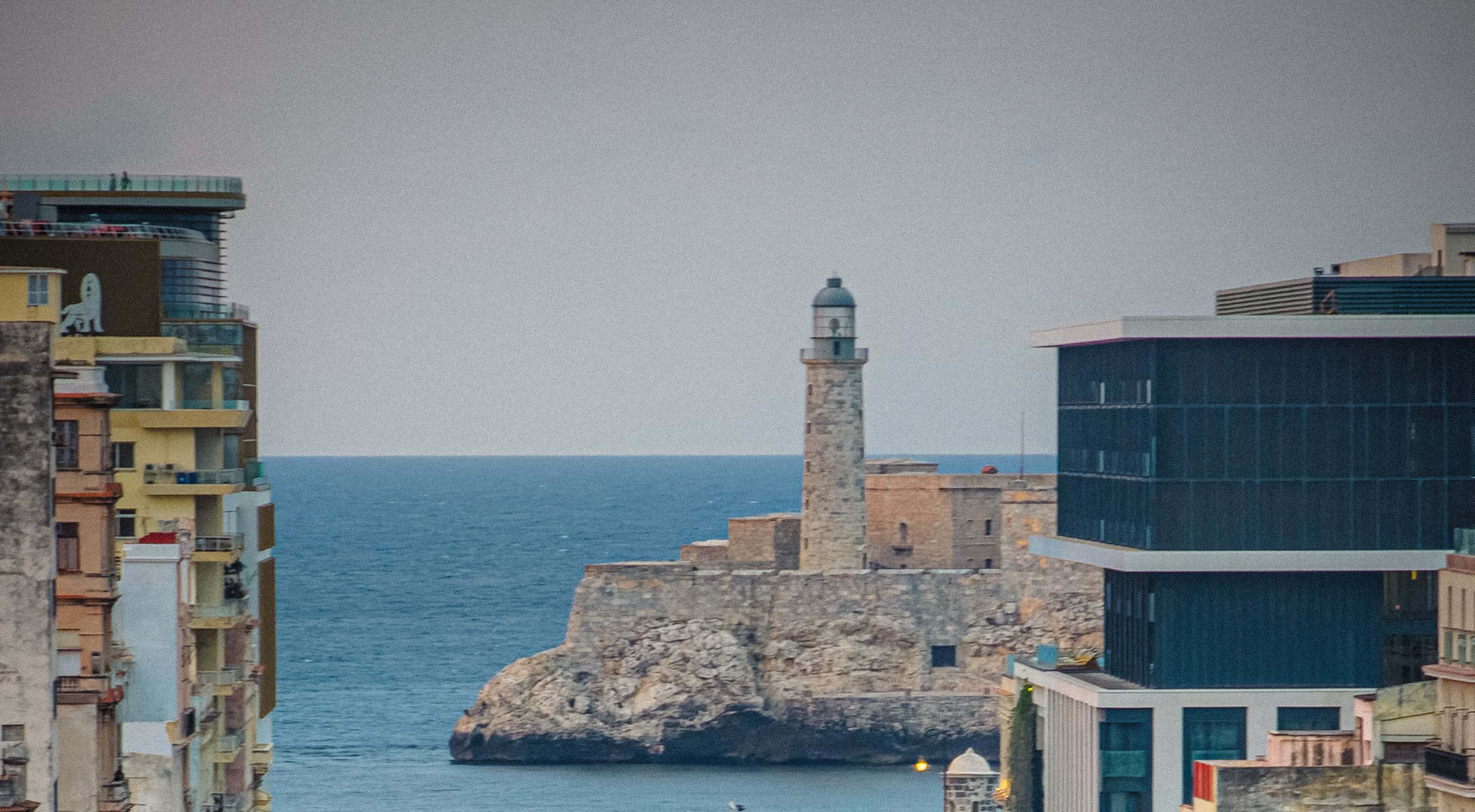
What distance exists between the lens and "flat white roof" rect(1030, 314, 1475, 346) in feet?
204

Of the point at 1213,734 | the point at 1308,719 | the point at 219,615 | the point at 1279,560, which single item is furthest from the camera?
the point at 1279,560

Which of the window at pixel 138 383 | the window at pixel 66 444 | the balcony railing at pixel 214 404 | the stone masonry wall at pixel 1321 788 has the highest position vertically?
the window at pixel 138 383

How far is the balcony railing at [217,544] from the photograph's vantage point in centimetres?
4969

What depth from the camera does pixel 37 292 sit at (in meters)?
43.4

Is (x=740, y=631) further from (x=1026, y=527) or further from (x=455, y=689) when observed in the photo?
(x=455, y=689)

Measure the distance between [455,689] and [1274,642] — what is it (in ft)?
308

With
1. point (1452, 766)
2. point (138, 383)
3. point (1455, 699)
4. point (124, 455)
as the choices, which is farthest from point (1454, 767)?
point (138, 383)

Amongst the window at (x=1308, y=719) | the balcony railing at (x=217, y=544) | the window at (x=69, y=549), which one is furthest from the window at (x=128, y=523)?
the window at (x=1308, y=719)

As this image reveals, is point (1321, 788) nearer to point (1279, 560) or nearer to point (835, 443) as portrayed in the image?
point (1279, 560)

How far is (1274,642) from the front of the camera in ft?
204

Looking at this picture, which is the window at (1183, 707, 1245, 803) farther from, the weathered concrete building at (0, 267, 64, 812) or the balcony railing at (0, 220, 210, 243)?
the weathered concrete building at (0, 267, 64, 812)

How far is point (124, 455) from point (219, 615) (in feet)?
11.5

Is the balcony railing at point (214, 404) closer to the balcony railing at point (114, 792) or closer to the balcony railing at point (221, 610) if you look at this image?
the balcony railing at point (221, 610)

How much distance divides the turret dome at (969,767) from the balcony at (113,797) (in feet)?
110
